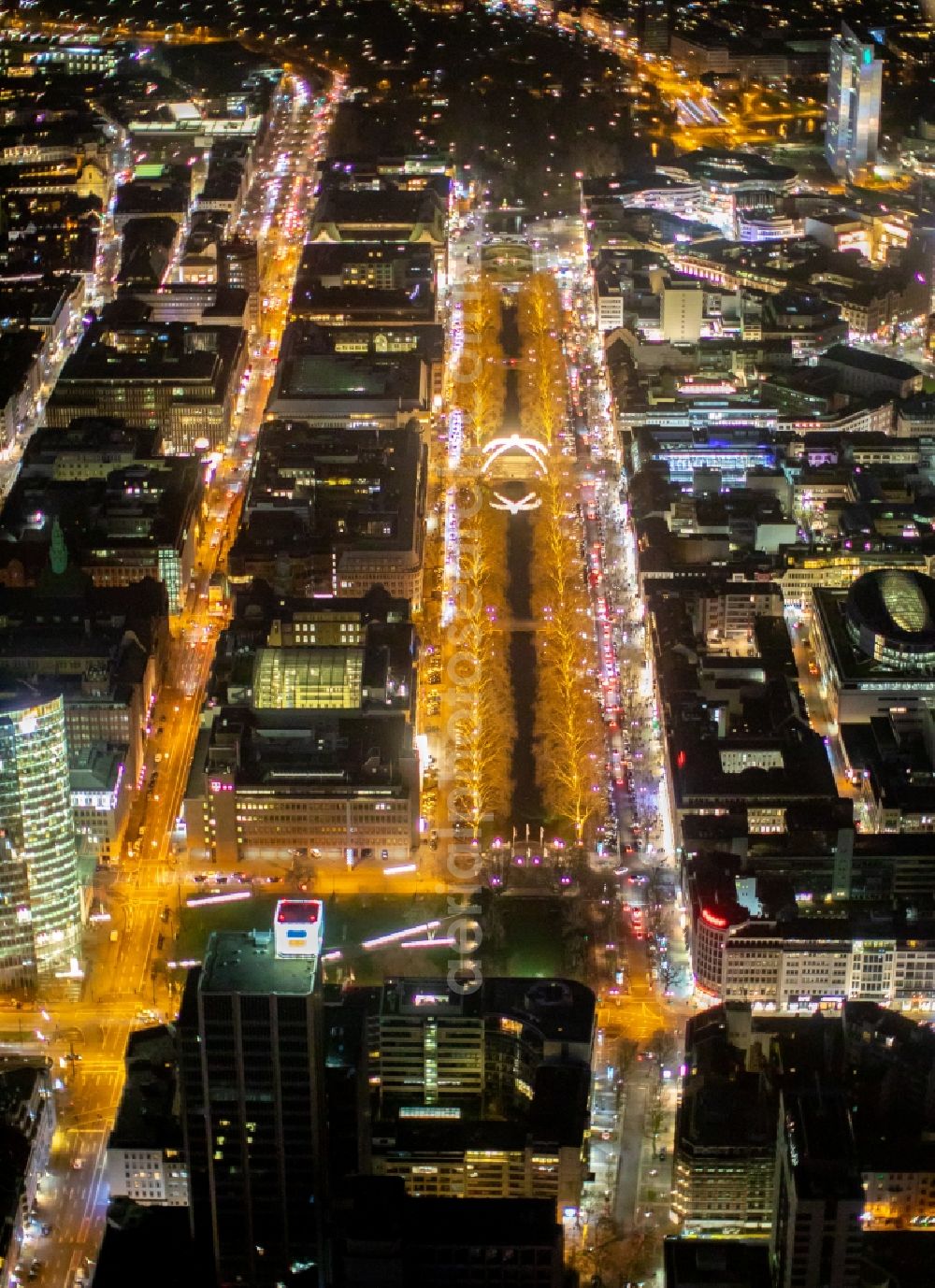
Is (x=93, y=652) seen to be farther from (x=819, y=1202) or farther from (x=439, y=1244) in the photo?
(x=819, y=1202)

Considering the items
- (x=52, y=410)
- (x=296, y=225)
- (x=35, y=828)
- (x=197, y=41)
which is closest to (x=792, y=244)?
(x=296, y=225)

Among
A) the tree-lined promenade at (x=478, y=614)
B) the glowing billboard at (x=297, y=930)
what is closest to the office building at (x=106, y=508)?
the tree-lined promenade at (x=478, y=614)

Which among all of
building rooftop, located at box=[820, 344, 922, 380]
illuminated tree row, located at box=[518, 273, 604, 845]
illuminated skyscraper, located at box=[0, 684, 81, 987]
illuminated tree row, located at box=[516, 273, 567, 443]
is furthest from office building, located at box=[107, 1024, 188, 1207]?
building rooftop, located at box=[820, 344, 922, 380]

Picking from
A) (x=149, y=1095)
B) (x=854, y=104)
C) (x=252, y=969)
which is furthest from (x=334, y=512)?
(x=854, y=104)

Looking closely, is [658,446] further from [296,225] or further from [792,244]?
[296,225]

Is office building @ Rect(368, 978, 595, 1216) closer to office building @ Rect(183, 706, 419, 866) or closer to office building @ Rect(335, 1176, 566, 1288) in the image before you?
office building @ Rect(335, 1176, 566, 1288)
